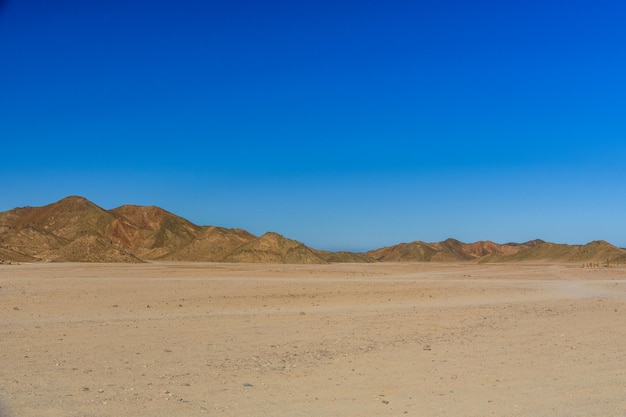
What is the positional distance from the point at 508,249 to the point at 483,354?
162 metres

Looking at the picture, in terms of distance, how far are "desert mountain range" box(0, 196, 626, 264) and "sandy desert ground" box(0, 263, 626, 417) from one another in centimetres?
5474

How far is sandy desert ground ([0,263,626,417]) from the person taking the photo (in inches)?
301

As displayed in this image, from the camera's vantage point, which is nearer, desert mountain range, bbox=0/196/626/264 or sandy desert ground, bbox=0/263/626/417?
sandy desert ground, bbox=0/263/626/417

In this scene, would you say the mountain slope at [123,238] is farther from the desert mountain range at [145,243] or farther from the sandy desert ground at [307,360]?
the sandy desert ground at [307,360]

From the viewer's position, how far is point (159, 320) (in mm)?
16250

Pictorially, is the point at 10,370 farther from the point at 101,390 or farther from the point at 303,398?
the point at 303,398

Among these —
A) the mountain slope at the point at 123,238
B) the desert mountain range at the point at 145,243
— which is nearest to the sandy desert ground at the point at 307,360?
the mountain slope at the point at 123,238

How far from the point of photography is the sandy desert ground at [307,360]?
7645 millimetres

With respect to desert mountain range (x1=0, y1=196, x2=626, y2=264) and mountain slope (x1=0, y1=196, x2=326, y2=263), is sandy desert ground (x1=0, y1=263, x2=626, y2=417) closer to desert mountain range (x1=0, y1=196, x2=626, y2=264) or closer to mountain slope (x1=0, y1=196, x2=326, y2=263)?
mountain slope (x1=0, y1=196, x2=326, y2=263)

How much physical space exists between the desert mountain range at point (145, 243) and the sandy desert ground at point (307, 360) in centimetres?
5474

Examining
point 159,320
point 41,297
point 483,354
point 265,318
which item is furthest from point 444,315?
point 41,297

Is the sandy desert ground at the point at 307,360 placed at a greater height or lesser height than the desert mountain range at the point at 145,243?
lesser

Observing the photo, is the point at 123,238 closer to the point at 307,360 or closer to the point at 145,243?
the point at 145,243

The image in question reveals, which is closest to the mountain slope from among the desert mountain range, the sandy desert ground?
the desert mountain range
